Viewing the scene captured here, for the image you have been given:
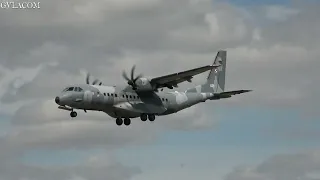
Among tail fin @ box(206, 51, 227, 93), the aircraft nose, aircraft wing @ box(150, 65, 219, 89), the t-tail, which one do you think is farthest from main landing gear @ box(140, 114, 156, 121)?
tail fin @ box(206, 51, 227, 93)

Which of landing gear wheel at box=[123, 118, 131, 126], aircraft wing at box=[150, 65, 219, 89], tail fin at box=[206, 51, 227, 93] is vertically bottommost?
landing gear wheel at box=[123, 118, 131, 126]

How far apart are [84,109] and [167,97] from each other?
9.58 metres

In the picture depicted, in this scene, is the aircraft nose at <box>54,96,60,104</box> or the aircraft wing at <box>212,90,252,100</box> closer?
the aircraft nose at <box>54,96,60,104</box>

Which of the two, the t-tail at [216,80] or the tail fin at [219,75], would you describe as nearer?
the t-tail at [216,80]

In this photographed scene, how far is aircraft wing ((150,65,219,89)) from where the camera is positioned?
7869cm

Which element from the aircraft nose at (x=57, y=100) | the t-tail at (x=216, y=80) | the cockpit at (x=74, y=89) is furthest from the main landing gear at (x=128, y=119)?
the aircraft nose at (x=57, y=100)

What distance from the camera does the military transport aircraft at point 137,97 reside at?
76.5 meters

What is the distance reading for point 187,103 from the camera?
85375 millimetres

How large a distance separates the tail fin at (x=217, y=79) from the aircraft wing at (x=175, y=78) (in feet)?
19.9

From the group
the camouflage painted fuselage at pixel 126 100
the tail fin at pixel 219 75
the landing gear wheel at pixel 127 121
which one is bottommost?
the landing gear wheel at pixel 127 121

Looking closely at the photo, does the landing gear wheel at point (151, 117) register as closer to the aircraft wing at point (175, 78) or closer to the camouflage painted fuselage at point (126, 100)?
the camouflage painted fuselage at point (126, 100)

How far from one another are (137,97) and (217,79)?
12.8m

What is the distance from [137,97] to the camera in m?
80.8

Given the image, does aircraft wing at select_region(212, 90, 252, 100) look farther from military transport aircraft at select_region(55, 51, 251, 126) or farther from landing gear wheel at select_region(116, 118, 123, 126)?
landing gear wheel at select_region(116, 118, 123, 126)
